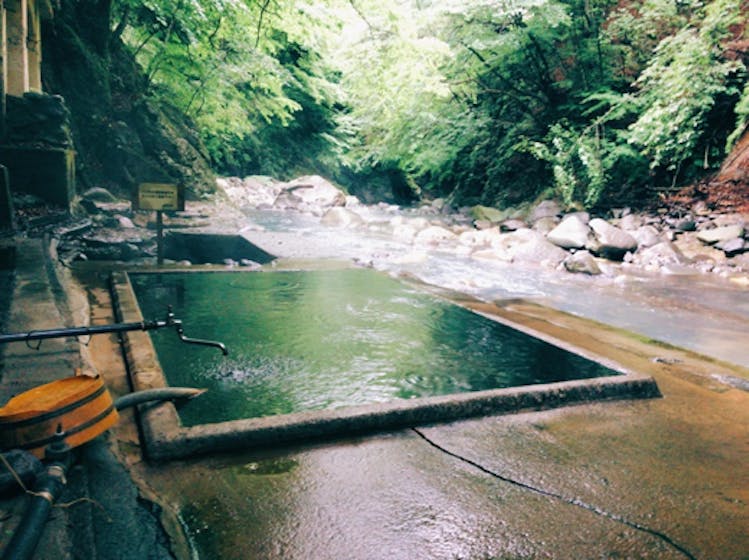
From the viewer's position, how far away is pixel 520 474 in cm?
227

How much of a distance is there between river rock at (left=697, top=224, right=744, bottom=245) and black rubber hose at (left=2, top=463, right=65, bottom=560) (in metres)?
13.4

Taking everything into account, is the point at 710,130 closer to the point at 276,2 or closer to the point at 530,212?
the point at 530,212

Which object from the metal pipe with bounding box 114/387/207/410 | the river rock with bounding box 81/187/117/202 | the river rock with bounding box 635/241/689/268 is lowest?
the metal pipe with bounding box 114/387/207/410

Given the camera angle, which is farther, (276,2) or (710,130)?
(710,130)

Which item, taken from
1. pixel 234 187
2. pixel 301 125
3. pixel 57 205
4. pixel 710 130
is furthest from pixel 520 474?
pixel 301 125

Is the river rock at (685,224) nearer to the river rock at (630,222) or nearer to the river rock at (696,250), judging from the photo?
the river rock at (696,250)

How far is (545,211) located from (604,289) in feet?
24.6

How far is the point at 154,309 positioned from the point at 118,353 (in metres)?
1.21

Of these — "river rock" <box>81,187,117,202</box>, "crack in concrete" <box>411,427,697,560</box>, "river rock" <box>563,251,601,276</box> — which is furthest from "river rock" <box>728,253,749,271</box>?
"river rock" <box>81,187,117,202</box>

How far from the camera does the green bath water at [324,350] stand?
123 inches

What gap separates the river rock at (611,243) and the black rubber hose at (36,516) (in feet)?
39.8

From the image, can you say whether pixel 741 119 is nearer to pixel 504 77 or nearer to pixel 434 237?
pixel 434 237

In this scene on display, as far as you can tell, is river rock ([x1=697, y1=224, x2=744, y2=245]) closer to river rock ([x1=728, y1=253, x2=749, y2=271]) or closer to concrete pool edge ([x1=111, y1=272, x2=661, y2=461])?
river rock ([x1=728, y1=253, x2=749, y2=271])

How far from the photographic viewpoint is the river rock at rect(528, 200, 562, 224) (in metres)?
15.4
